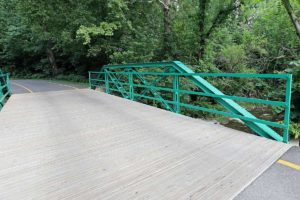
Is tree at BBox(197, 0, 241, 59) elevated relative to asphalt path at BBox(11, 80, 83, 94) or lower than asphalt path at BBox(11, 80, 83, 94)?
elevated

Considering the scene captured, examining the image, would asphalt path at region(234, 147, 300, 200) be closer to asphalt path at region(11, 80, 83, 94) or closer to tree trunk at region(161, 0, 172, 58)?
tree trunk at region(161, 0, 172, 58)

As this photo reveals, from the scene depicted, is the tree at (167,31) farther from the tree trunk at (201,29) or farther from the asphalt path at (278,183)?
the asphalt path at (278,183)

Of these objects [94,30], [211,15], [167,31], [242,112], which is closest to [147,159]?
[242,112]

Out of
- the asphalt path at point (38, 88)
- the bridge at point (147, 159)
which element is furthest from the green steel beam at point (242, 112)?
the asphalt path at point (38, 88)

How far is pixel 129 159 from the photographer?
2.81 metres

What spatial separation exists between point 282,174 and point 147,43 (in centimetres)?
889

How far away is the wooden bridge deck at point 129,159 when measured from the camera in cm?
219

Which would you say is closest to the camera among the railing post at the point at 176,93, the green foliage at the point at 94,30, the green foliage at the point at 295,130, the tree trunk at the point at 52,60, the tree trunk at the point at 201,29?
the green foliage at the point at 295,130

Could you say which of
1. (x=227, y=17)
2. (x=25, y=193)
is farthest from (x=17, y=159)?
(x=227, y=17)

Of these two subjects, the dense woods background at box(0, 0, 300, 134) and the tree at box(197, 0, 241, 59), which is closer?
the tree at box(197, 0, 241, 59)

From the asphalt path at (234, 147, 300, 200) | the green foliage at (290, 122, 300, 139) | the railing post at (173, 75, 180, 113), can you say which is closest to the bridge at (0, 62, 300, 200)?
the asphalt path at (234, 147, 300, 200)

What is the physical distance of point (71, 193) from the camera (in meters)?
2.16

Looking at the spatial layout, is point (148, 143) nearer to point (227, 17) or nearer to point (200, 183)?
point (200, 183)

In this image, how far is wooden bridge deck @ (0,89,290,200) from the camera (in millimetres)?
2193
